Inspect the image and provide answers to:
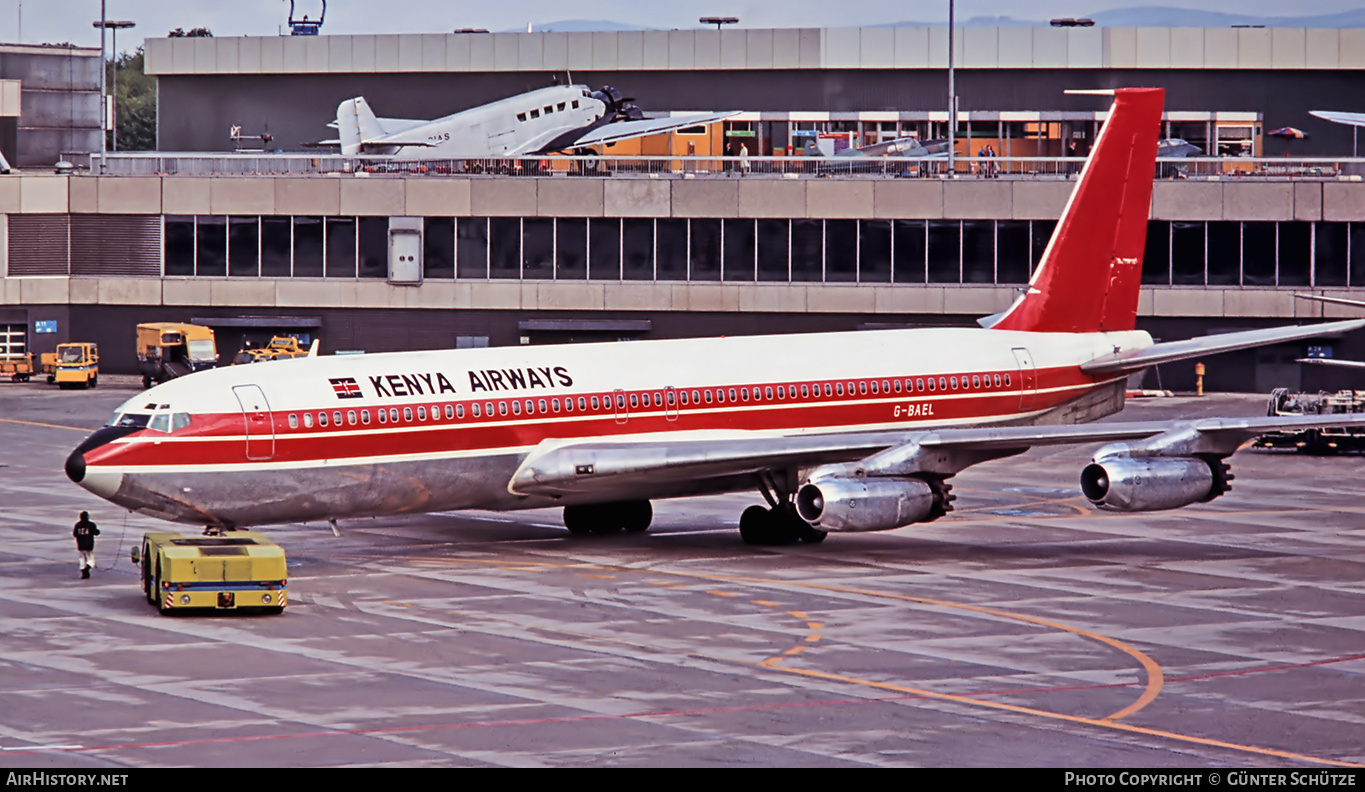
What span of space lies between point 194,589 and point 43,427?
44382 millimetres

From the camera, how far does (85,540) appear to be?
42.6m

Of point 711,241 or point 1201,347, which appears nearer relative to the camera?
point 1201,347

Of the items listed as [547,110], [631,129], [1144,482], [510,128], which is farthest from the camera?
[631,129]

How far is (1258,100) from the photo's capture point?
115m

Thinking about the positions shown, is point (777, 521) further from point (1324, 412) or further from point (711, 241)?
point (711, 241)

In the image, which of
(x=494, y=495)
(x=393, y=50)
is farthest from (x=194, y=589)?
(x=393, y=50)

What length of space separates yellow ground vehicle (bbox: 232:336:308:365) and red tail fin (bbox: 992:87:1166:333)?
158ft

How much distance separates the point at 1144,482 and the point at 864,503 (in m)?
7.08

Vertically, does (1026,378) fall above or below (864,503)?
above

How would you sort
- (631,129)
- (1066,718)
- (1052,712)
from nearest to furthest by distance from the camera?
(1066,718), (1052,712), (631,129)

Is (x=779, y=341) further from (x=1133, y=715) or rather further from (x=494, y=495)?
(x=1133, y=715)

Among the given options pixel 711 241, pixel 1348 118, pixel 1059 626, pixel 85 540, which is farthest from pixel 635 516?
pixel 1348 118

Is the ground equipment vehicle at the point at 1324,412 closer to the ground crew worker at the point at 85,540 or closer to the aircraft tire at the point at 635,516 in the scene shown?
the aircraft tire at the point at 635,516

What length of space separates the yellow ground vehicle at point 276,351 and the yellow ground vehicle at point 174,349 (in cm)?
172
